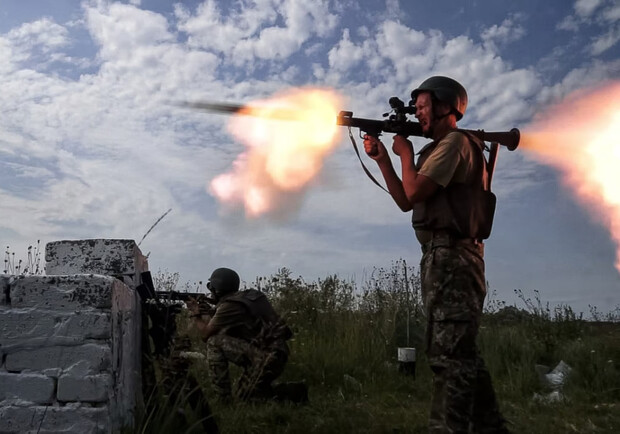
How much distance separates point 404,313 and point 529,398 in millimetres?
3141

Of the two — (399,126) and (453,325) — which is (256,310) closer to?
(399,126)

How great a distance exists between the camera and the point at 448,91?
12.5 feet

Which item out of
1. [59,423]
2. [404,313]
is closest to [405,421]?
[59,423]

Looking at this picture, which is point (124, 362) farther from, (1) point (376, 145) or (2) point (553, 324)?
(2) point (553, 324)

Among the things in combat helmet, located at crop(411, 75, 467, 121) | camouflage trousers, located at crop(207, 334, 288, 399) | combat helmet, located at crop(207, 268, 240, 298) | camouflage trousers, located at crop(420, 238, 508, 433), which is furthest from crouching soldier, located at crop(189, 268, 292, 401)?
combat helmet, located at crop(411, 75, 467, 121)

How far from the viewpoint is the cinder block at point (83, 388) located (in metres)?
3.27

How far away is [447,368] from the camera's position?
3350mm

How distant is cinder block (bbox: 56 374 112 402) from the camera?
327cm

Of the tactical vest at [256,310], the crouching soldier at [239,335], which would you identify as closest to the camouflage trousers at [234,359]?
the crouching soldier at [239,335]

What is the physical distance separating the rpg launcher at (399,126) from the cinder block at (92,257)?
165cm

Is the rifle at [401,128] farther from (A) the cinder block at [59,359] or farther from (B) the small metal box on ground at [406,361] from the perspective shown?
(B) the small metal box on ground at [406,361]

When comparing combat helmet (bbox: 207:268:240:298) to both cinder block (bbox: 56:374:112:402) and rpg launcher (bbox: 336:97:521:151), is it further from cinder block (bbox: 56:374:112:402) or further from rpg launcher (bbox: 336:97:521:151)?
cinder block (bbox: 56:374:112:402)

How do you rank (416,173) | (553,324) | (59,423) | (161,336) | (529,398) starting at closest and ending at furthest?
(59,423) < (416,173) < (161,336) < (529,398) < (553,324)

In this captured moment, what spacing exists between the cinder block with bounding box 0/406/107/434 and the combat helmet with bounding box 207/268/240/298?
10.9 ft
